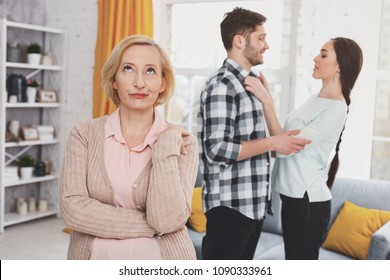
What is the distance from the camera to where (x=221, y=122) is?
5.12 feet

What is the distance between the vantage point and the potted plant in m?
3.49

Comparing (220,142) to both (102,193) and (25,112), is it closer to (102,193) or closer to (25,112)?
(102,193)

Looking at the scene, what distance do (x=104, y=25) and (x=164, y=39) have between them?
1.21 ft

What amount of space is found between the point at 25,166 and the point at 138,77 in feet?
8.51

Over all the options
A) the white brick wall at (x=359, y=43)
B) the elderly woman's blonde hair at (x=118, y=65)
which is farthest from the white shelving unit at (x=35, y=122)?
the elderly woman's blonde hair at (x=118, y=65)

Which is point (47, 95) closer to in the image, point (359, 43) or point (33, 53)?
point (33, 53)

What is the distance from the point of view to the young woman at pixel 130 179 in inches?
42.8

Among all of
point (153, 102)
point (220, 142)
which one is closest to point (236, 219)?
point (220, 142)

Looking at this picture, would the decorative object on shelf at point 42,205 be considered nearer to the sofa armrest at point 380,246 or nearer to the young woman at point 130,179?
the sofa armrest at point 380,246

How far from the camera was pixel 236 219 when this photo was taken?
1.61 metres

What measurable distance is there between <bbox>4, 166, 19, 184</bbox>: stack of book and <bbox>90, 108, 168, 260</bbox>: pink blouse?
7.98ft

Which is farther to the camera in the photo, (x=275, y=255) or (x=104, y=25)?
(x=104, y=25)

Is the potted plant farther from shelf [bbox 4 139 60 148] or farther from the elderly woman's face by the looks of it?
the elderly woman's face

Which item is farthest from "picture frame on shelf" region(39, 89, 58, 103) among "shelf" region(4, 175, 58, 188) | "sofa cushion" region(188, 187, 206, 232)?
"sofa cushion" region(188, 187, 206, 232)
